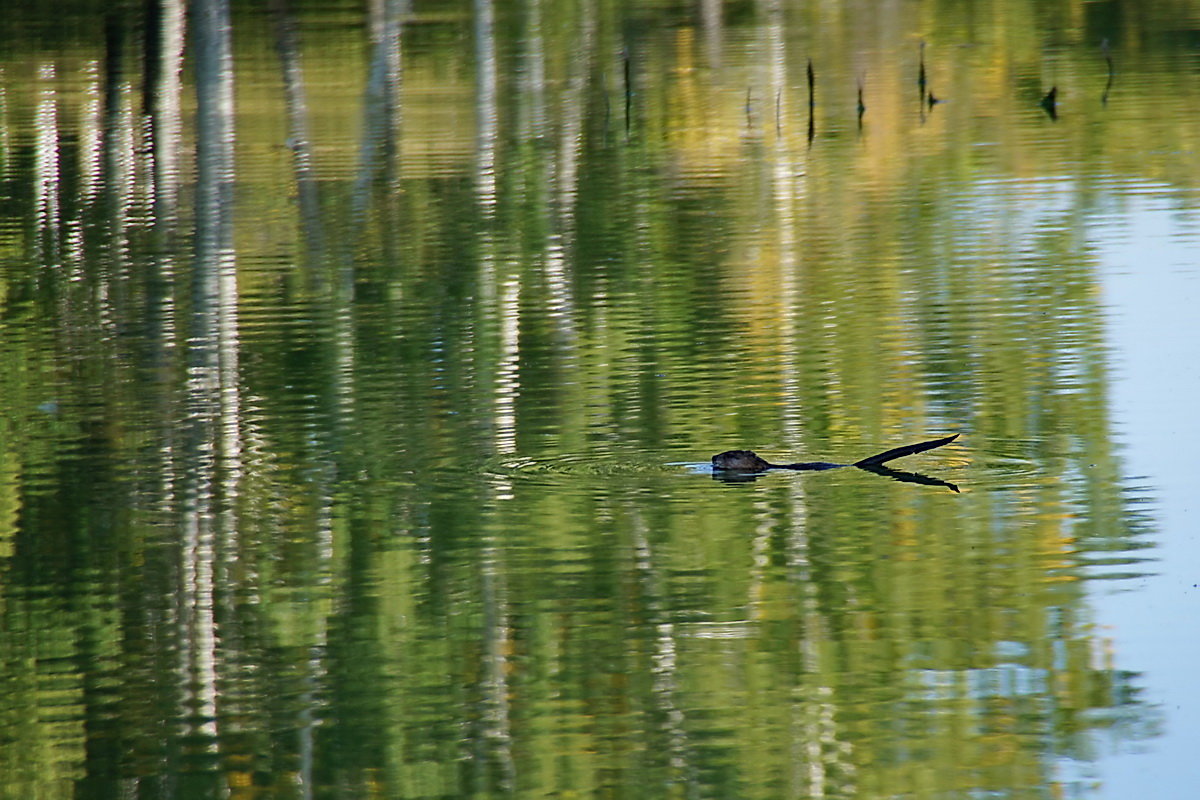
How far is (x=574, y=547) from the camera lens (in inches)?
465

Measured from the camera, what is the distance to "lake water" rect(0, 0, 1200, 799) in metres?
9.44

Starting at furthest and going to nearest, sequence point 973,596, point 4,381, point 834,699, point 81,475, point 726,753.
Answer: point 4,381 → point 81,475 → point 973,596 → point 834,699 → point 726,753

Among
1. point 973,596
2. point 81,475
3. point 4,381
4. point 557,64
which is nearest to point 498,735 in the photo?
point 973,596

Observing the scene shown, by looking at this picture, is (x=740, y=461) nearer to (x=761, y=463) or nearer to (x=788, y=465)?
(x=761, y=463)

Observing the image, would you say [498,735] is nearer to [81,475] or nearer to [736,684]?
[736,684]

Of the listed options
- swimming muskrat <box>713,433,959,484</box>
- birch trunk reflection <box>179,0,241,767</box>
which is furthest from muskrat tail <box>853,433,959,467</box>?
birch trunk reflection <box>179,0,241,767</box>

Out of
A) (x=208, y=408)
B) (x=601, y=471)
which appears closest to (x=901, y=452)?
(x=601, y=471)

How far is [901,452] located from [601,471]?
1.82 meters

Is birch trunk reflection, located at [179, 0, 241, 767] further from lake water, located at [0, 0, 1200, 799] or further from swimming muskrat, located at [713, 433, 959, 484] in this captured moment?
swimming muskrat, located at [713, 433, 959, 484]

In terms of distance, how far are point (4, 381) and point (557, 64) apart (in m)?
31.4

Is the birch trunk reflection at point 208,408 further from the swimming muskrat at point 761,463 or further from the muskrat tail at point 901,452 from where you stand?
the muskrat tail at point 901,452

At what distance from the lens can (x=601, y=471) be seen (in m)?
13.3

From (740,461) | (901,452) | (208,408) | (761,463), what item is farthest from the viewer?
(208,408)

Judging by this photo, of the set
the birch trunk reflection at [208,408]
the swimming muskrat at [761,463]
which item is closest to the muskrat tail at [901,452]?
the swimming muskrat at [761,463]
